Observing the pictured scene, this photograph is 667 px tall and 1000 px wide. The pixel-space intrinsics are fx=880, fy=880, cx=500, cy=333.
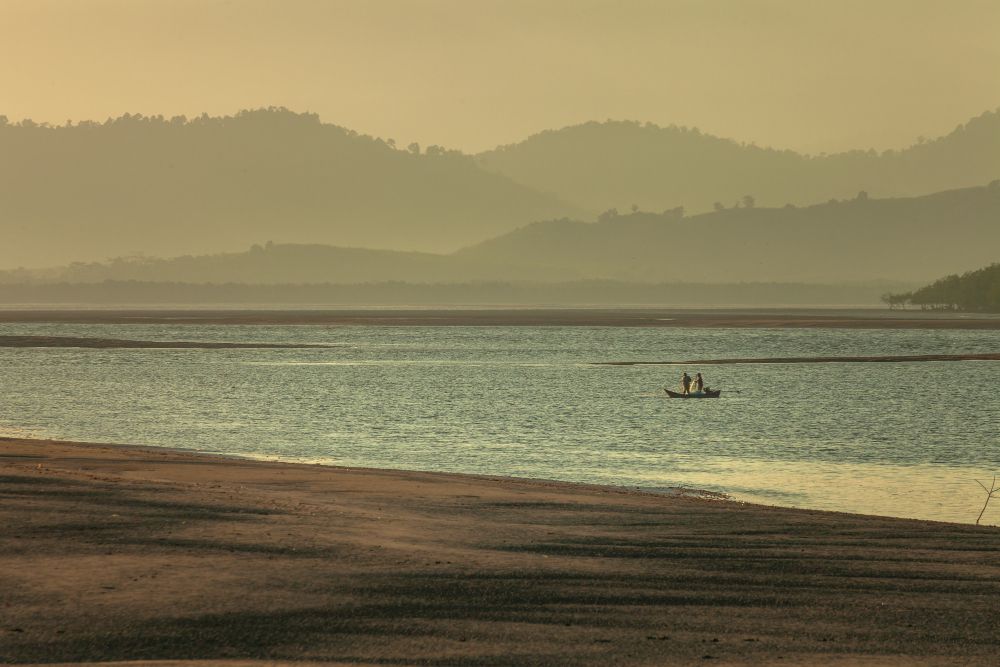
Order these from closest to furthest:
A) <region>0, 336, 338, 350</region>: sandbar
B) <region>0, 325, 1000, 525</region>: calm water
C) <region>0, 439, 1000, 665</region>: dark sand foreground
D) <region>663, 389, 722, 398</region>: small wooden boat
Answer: <region>0, 439, 1000, 665</region>: dark sand foreground
<region>0, 325, 1000, 525</region>: calm water
<region>663, 389, 722, 398</region>: small wooden boat
<region>0, 336, 338, 350</region>: sandbar

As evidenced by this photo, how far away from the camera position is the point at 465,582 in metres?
12.4

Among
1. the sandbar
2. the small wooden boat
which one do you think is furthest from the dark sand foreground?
the sandbar

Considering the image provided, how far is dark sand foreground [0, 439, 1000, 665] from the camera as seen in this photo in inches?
386

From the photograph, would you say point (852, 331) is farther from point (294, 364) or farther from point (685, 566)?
point (685, 566)

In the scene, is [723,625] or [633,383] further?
[633,383]

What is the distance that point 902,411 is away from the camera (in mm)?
50375

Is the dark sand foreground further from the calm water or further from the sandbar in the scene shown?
the sandbar

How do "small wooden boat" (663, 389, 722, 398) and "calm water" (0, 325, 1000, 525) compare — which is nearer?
"calm water" (0, 325, 1000, 525)

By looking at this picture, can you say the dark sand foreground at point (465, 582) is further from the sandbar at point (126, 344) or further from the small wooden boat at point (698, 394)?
the sandbar at point (126, 344)

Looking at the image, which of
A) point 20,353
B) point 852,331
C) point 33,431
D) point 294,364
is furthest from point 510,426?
point 852,331

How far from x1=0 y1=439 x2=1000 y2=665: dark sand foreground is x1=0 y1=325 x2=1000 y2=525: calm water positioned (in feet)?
28.7

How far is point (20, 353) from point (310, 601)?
10092cm

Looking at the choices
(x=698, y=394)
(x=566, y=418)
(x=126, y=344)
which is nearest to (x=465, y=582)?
(x=566, y=418)

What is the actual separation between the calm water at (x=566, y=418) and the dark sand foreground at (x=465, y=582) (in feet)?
28.7
